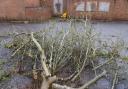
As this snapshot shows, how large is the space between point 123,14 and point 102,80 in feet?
10.2

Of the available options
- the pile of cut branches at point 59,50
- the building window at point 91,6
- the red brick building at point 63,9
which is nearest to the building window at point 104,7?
the red brick building at point 63,9

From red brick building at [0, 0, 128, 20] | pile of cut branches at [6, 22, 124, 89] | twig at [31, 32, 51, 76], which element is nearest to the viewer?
twig at [31, 32, 51, 76]

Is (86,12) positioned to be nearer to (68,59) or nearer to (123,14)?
(123,14)

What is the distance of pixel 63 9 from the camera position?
8.84m

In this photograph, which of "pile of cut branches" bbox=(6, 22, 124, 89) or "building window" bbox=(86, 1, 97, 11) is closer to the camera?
"pile of cut branches" bbox=(6, 22, 124, 89)

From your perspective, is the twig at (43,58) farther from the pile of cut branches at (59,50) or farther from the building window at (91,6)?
the building window at (91,6)

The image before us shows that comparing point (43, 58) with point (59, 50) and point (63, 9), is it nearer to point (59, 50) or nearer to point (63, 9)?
point (59, 50)

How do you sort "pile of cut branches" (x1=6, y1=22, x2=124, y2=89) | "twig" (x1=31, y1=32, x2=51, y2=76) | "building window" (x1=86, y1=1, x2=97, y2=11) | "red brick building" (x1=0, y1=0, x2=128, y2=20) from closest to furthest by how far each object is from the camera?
"twig" (x1=31, y1=32, x2=51, y2=76) < "pile of cut branches" (x1=6, y1=22, x2=124, y2=89) < "red brick building" (x1=0, y1=0, x2=128, y2=20) < "building window" (x1=86, y1=1, x2=97, y2=11)

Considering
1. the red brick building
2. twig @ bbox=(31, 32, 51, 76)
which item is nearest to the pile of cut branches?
twig @ bbox=(31, 32, 51, 76)

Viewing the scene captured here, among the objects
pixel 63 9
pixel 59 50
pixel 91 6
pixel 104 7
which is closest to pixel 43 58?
pixel 59 50

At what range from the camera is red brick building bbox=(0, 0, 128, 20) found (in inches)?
336

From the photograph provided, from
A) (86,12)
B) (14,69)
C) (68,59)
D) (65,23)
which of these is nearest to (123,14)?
(86,12)

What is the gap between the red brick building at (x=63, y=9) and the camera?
8.54 meters

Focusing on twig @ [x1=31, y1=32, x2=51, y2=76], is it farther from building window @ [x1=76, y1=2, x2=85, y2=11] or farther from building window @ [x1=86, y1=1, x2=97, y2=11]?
building window @ [x1=86, y1=1, x2=97, y2=11]
